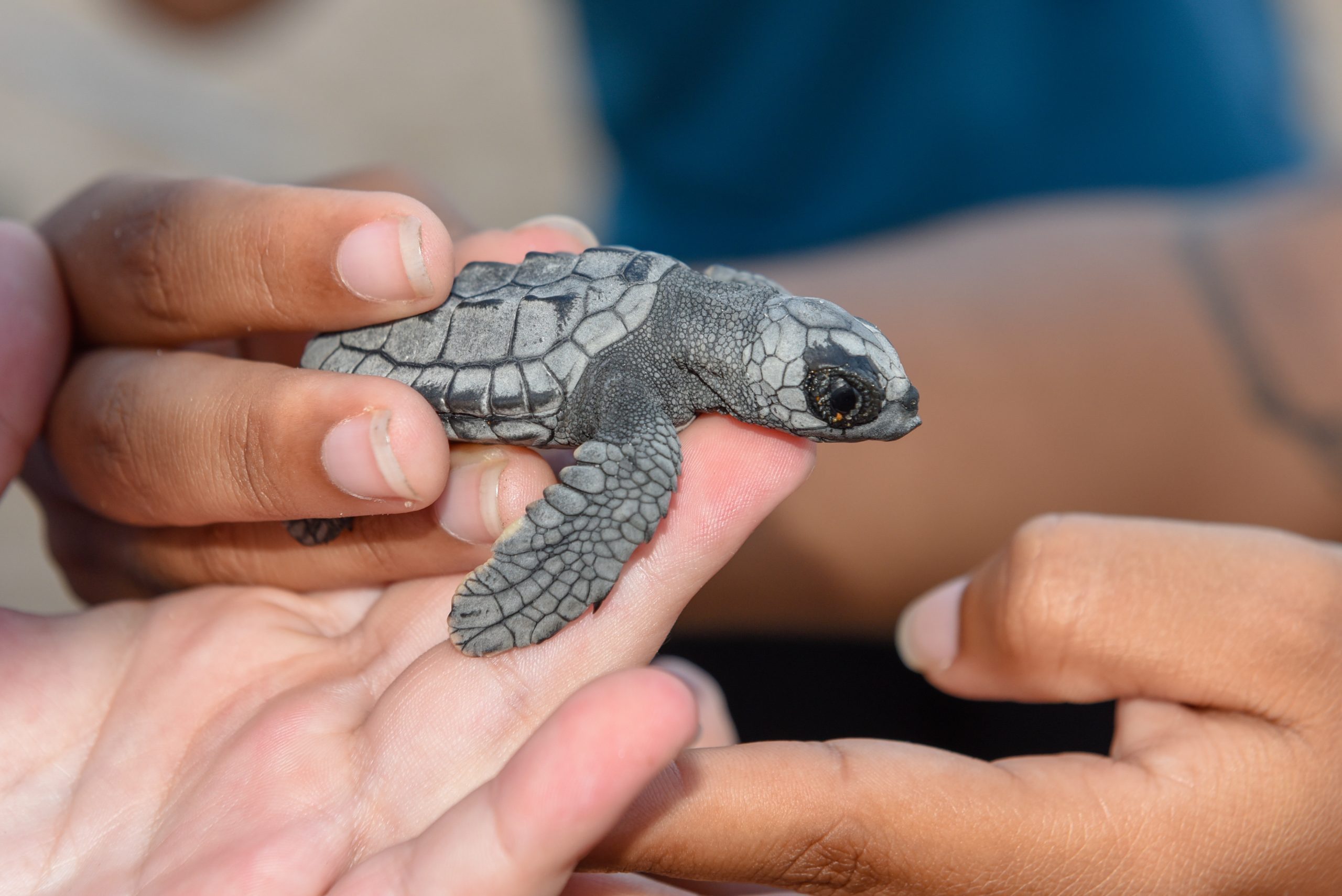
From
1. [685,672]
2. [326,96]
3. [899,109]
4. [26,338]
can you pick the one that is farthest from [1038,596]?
[326,96]

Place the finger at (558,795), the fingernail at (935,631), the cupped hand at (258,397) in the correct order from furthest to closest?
the fingernail at (935,631), the cupped hand at (258,397), the finger at (558,795)

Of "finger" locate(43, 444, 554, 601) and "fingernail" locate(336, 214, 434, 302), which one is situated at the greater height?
"fingernail" locate(336, 214, 434, 302)

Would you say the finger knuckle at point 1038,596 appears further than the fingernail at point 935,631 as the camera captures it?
No

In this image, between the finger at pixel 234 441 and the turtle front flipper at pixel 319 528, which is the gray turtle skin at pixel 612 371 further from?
the turtle front flipper at pixel 319 528

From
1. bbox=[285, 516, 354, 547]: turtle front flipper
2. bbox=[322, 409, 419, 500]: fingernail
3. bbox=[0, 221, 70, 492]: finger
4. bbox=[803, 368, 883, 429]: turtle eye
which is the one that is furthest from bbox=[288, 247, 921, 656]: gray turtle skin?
bbox=[0, 221, 70, 492]: finger

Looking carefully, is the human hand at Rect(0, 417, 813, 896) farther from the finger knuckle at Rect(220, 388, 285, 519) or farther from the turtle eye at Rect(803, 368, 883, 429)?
the finger knuckle at Rect(220, 388, 285, 519)

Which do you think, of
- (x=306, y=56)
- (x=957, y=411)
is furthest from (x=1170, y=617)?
(x=306, y=56)

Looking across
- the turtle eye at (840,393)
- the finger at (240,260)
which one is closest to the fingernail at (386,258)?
the finger at (240,260)

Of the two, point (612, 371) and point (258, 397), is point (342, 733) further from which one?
point (612, 371)
